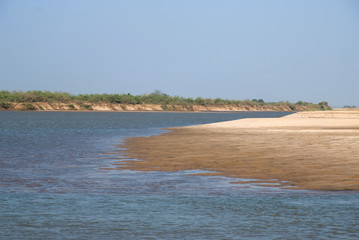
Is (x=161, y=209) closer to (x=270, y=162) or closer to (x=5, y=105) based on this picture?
(x=270, y=162)

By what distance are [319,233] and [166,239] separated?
228cm

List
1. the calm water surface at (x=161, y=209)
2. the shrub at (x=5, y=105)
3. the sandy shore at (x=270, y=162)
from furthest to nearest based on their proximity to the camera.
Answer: the shrub at (x=5, y=105) → the sandy shore at (x=270, y=162) → the calm water surface at (x=161, y=209)

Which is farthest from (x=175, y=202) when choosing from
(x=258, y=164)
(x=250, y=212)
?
(x=258, y=164)

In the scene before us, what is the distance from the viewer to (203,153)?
20250mm

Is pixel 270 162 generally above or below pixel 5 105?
below

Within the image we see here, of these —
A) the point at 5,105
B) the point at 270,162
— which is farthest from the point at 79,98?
the point at 270,162

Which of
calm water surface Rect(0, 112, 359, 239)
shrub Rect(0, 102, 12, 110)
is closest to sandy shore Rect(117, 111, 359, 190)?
calm water surface Rect(0, 112, 359, 239)

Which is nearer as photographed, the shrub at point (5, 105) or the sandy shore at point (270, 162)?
the sandy shore at point (270, 162)

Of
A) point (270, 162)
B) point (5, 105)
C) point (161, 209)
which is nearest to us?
point (161, 209)

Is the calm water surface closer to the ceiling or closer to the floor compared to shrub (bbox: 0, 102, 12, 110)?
closer to the floor

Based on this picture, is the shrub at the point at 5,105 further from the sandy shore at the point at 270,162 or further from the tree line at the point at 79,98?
the sandy shore at the point at 270,162

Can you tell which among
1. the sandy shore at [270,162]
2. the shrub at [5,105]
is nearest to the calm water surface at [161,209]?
the sandy shore at [270,162]

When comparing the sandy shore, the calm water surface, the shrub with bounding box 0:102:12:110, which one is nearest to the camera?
the calm water surface

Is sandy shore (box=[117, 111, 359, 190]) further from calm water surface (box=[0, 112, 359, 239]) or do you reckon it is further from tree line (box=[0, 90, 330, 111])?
tree line (box=[0, 90, 330, 111])
